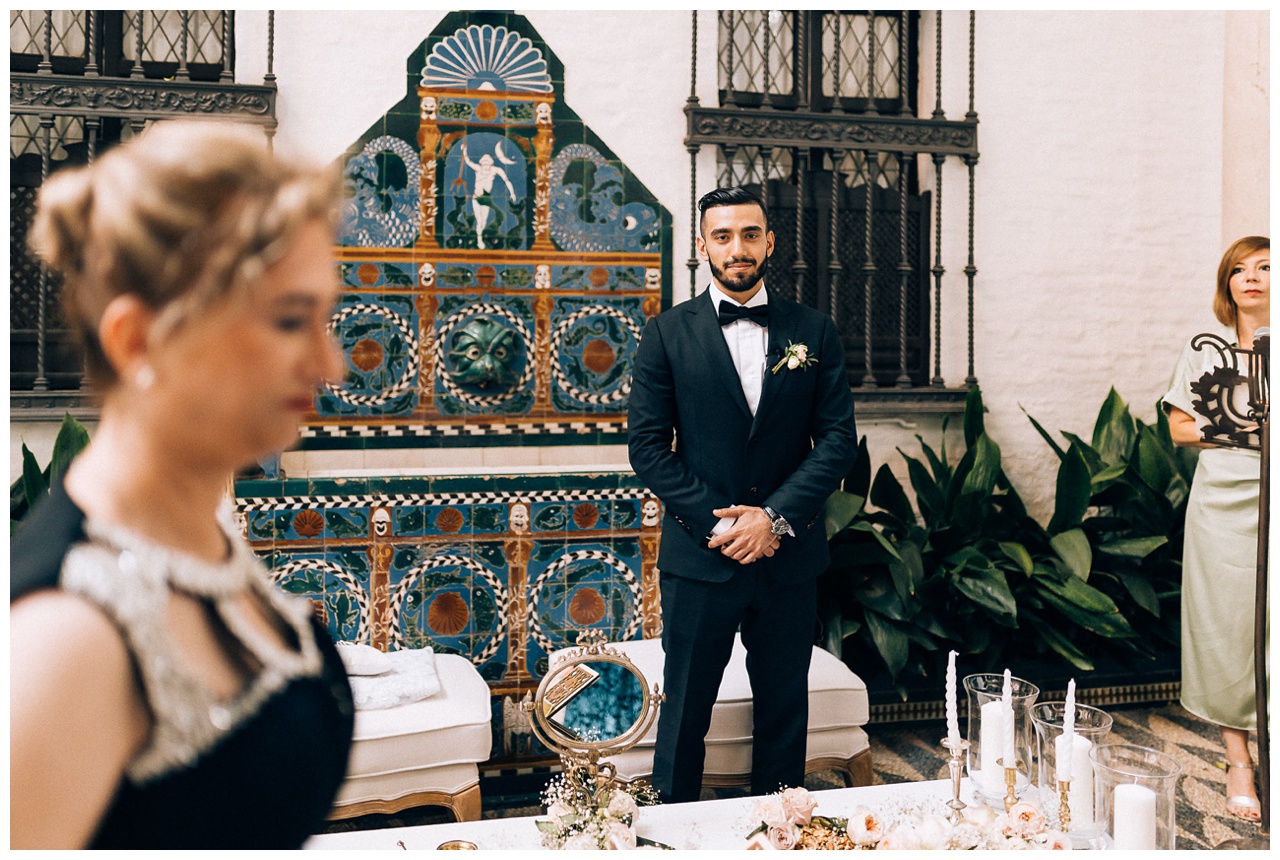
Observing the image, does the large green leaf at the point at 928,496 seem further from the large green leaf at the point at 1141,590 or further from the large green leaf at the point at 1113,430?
the large green leaf at the point at 1113,430

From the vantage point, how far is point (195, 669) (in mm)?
518

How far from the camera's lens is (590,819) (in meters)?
1.68

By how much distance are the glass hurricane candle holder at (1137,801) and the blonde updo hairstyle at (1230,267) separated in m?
1.77

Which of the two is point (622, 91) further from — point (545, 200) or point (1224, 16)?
point (1224, 16)

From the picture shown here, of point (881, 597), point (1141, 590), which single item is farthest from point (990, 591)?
point (1141, 590)

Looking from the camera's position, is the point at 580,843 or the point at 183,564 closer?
the point at 183,564

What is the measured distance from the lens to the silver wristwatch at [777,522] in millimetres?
2318

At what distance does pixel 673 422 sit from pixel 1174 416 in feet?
5.37

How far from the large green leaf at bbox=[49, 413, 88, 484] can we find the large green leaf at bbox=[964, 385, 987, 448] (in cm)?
341

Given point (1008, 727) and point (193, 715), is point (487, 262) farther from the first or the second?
point (193, 715)

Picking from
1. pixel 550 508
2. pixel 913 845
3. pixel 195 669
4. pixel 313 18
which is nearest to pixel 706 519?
pixel 913 845

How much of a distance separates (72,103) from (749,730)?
337 centimetres

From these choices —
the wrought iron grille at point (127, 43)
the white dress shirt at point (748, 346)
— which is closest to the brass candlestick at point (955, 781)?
the white dress shirt at point (748, 346)

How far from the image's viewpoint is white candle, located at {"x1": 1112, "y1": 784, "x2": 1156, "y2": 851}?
150cm
